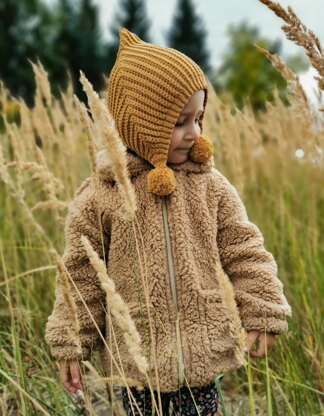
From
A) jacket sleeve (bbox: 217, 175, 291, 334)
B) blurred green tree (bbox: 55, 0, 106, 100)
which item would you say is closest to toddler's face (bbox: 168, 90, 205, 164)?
jacket sleeve (bbox: 217, 175, 291, 334)

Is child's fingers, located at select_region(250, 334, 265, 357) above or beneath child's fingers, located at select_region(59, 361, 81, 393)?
above

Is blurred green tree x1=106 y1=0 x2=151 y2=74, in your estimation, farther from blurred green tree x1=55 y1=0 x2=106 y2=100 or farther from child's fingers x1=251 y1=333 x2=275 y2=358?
child's fingers x1=251 y1=333 x2=275 y2=358

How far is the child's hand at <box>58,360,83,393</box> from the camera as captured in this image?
55.7 inches

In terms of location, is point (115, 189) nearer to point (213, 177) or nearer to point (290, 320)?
point (213, 177)

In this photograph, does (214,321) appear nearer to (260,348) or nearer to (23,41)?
(260,348)

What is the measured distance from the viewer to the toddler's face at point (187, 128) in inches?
54.7

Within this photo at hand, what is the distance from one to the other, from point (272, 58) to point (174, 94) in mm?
225

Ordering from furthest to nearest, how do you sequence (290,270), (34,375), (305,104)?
(290,270) → (34,375) → (305,104)

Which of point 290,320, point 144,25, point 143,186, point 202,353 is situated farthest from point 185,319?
point 144,25

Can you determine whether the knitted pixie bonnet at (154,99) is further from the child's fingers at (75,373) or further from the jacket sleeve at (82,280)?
the child's fingers at (75,373)

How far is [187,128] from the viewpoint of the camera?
1405 millimetres

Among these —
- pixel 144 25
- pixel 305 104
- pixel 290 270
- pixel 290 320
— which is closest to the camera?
pixel 305 104

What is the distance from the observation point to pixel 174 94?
4.40 feet

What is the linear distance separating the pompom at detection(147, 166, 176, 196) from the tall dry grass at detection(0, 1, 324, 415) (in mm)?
108
